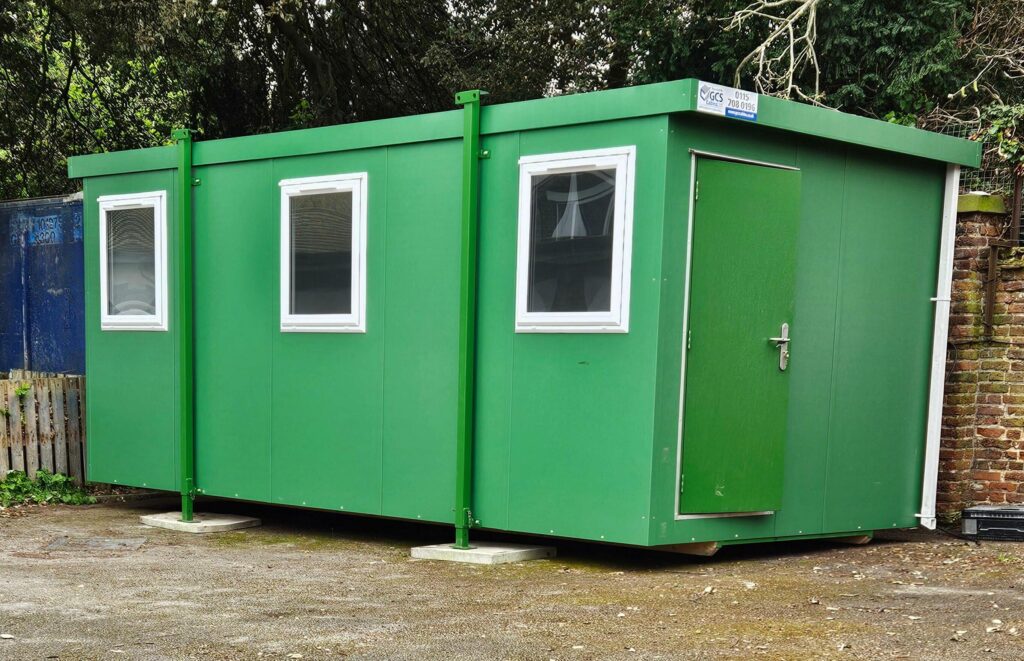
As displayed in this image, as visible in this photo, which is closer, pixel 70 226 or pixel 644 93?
pixel 644 93

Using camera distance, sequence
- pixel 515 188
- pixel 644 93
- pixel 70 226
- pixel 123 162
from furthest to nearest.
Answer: pixel 70 226 < pixel 123 162 < pixel 515 188 < pixel 644 93

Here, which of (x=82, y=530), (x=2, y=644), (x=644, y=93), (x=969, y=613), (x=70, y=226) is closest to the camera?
(x=2, y=644)

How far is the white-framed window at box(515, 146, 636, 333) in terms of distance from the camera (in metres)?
7.30

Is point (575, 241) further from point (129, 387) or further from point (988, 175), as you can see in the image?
point (988, 175)

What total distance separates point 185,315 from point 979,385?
19.5 feet

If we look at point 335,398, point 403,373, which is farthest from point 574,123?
point 335,398

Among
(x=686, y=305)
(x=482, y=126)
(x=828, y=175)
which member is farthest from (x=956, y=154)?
(x=482, y=126)

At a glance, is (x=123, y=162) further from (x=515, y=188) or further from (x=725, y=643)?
(x=725, y=643)

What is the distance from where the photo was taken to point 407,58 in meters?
18.1

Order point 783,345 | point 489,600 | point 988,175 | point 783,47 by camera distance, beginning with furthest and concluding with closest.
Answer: point 783,47 < point 988,175 < point 783,345 < point 489,600

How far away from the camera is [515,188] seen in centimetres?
781

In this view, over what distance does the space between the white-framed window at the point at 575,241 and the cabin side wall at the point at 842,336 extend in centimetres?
30

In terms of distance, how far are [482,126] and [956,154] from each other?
11.1 ft

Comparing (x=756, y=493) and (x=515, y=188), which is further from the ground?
(x=515, y=188)
